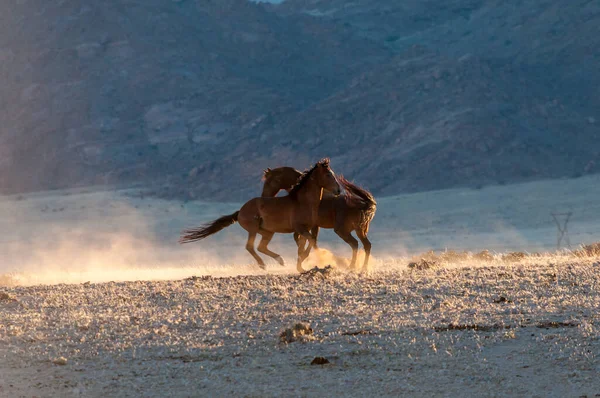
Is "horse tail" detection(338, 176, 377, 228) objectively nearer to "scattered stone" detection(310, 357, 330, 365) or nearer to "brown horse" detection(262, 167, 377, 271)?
"brown horse" detection(262, 167, 377, 271)

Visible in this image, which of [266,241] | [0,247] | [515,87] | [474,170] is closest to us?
[266,241]

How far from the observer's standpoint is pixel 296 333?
9.35 metres

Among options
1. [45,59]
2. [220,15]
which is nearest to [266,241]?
[45,59]

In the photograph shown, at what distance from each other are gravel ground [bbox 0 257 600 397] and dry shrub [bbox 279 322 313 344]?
0.02 meters

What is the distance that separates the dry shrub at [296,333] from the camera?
30.5 ft

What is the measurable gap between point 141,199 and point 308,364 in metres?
59.9

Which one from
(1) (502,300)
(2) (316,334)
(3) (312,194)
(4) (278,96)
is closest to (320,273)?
(3) (312,194)

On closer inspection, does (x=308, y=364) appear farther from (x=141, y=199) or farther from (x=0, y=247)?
(x=141, y=199)

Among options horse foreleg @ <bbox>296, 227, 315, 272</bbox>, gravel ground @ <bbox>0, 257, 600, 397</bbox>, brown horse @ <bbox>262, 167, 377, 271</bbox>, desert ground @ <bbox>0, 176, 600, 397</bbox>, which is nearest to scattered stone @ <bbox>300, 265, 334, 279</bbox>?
desert ground @ <bbox>0, 176, 600, 397</bbox>

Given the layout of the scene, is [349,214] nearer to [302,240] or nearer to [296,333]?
[302,240]

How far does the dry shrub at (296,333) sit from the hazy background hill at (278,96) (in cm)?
5560

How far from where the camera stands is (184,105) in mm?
87125

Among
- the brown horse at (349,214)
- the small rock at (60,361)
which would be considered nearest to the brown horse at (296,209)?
the brown horse at (349,214)

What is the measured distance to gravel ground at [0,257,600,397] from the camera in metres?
8.18
